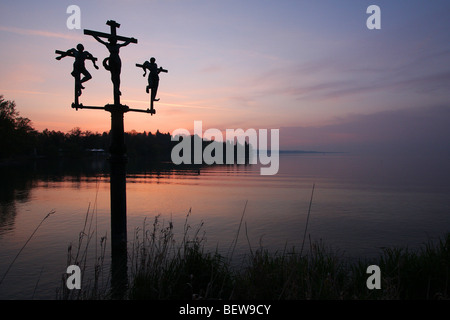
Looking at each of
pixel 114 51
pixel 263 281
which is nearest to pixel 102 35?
pixel 114 51

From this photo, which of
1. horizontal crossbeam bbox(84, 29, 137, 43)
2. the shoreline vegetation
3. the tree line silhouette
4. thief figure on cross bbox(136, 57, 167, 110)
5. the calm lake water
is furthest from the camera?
the tree line silhouette

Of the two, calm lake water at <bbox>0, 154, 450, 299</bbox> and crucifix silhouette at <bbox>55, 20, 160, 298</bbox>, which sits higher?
crucifix silhouette at <bbox>55, 20, 160, 298</bbox>

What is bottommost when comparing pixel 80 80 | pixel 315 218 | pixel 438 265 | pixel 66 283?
pixel 315 218

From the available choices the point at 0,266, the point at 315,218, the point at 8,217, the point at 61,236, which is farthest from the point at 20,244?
the point at 315,218

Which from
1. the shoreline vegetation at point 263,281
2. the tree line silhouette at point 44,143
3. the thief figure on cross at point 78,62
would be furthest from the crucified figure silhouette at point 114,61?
the tree line silhouette at point 44,143

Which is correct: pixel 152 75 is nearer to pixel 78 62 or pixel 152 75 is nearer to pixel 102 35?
pixel 102 35

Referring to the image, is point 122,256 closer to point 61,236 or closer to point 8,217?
point 61,236

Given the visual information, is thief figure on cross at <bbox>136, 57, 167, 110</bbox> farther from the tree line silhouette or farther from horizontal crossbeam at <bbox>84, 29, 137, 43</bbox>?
the tree line silhouette

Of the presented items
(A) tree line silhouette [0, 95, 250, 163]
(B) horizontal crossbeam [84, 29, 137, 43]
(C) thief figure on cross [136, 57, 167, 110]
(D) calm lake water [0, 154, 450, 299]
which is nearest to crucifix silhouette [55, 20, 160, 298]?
(B) horizontal crossbeam [84, 29, 137, 43]

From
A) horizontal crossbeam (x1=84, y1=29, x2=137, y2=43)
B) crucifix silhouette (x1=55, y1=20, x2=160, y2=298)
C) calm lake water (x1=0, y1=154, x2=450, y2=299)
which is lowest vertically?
calm lake water (x1=0, y1=154, x2=450, y2=299)

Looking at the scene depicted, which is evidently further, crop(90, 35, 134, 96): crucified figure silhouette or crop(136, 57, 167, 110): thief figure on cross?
crop(136, 57, 167, 110): thief figure on cross

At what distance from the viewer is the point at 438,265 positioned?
609cm
